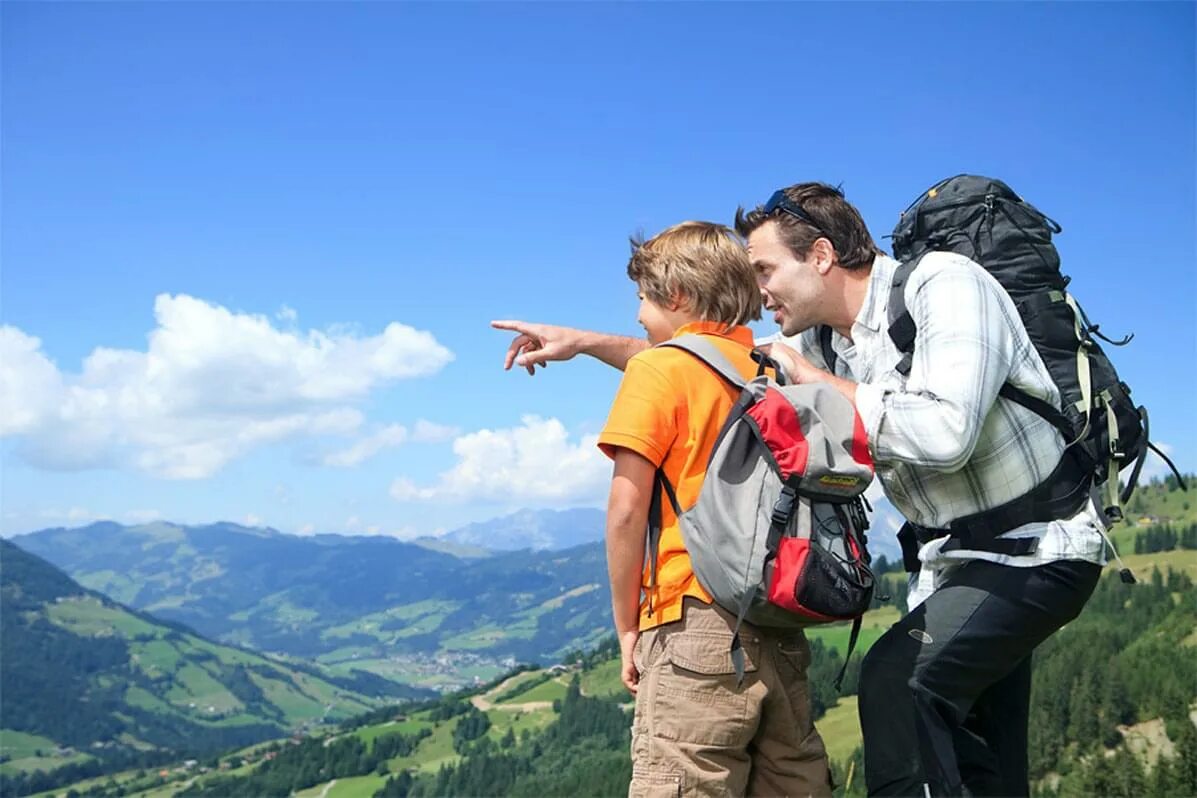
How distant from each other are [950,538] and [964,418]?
58 cm

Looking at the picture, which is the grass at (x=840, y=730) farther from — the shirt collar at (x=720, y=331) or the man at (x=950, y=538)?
the shirt collar at (x=720, y=331)

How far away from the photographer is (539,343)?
4648 millimetres

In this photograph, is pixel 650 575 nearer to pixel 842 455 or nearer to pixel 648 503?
pixel 648 503

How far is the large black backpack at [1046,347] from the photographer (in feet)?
12.1

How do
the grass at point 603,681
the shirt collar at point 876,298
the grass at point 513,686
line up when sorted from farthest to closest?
the grass at point 513,686, the grass at point 603,681, the shirt collar at point 876,298

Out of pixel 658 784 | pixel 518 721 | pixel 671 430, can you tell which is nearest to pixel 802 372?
pixel 671 430

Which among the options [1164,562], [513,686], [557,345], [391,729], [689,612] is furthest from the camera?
[513,686]

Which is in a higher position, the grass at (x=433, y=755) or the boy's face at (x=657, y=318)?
the boy's face at (x=657, y=318)

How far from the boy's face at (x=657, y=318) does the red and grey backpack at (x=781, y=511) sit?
0.38 meters

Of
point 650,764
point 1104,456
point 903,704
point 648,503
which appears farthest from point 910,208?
point 650,764

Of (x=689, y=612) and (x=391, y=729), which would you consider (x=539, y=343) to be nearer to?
(x=689, y=612)

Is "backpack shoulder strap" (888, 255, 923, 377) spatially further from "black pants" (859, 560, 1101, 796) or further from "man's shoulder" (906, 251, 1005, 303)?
"black pants" (859, 560, 1101, 796)

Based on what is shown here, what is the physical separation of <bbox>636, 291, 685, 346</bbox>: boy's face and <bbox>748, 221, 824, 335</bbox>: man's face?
15.6 inches

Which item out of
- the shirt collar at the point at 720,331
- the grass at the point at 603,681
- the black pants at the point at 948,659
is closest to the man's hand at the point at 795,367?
the shirt collar at the point at 720,331
